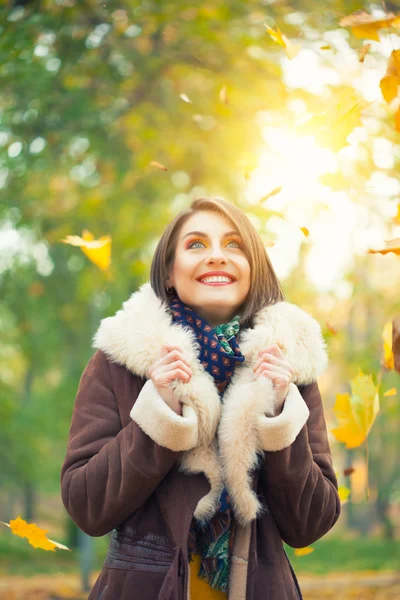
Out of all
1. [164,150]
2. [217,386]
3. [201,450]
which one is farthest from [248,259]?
[164,150]

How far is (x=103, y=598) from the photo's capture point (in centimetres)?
174

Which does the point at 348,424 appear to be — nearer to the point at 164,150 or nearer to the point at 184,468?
the point at 184,468

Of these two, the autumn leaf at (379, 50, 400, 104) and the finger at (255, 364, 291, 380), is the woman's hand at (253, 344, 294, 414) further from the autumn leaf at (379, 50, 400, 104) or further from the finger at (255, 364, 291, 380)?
the autumn leaf at (379, 50, 400, 104)

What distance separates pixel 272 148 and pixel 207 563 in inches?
78.4

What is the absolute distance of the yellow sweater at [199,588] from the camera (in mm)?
1739

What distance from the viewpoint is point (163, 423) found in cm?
163

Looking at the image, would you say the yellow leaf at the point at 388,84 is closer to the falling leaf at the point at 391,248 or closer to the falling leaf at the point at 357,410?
the falling leaf at the point at 391,248

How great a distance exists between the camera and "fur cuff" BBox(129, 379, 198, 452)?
163 cm

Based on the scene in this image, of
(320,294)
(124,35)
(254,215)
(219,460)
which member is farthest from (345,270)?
(219,460)

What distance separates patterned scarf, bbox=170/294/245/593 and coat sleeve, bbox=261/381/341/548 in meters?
0.15

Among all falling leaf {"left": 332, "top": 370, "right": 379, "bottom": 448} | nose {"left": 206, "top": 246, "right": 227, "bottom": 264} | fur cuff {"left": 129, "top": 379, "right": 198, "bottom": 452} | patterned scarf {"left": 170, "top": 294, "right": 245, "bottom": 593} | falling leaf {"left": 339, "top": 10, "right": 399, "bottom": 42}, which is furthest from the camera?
falling leaf {"left": 332, "top": 370, "right": 379, "bottom": 448}

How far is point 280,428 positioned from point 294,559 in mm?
10646

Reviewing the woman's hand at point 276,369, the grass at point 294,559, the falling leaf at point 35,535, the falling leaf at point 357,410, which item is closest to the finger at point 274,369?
the woman's hand at point 276,369

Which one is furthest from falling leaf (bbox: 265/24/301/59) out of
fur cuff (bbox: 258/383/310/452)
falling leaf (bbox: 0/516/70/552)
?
falling leaf (bbox: 0/516/70/552)
